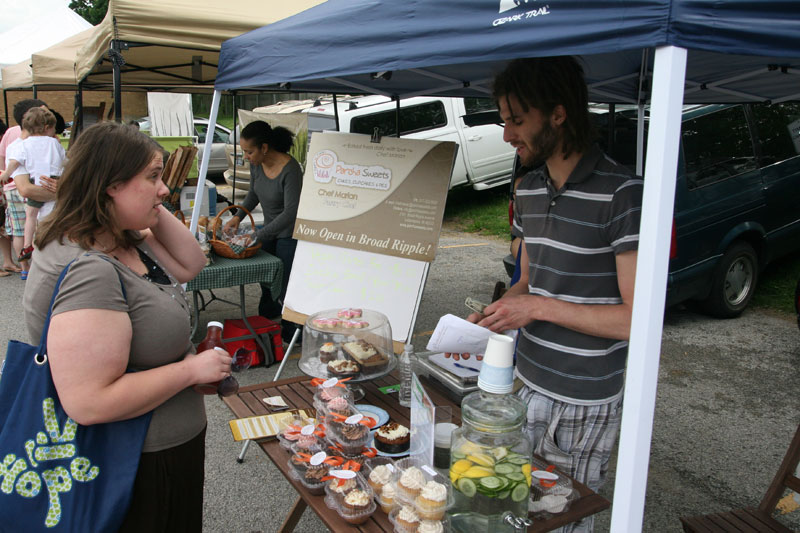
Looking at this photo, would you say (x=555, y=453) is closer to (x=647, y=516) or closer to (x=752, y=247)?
(x=647, y=516)

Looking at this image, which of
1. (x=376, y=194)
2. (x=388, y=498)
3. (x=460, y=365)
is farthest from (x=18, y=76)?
(x=388, y=498)

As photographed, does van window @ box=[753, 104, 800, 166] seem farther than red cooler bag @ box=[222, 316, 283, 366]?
Yes

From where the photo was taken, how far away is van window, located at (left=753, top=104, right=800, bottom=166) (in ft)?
17.2

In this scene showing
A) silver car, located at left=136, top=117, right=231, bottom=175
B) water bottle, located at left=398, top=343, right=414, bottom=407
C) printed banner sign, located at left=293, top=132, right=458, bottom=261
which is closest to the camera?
water bottle, located at left=398, top=343, right=414, bottom=407

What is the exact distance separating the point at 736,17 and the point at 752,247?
16.3 feet

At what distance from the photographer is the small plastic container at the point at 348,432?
168cm

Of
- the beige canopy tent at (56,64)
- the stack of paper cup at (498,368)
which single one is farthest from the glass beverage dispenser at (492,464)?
the beige canopy tent at (56,64)

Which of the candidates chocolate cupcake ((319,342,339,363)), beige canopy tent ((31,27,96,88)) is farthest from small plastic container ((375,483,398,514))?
beige canopy tent ((31,27,96,88))

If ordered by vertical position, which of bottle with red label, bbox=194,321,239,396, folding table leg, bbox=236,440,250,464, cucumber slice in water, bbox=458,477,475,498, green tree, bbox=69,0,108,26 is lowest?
folding table leg, bbox=236,440,250,464

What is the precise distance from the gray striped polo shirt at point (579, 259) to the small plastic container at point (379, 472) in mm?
574

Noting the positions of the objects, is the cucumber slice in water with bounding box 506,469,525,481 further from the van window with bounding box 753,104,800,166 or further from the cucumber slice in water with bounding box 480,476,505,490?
the van window with bounding box 753,104,800,166

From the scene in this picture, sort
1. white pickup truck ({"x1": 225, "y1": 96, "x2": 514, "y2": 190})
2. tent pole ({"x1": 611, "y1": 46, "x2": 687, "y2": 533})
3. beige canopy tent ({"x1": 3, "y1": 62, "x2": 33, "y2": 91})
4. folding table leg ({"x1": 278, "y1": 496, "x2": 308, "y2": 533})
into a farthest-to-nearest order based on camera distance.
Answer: beige canopy tent ({"x1": 3, "y1": 62, "x2": 33, "y2": 91}) → white pickup truck ({"x1": 225, "y1": 96, "x2": 514, "y2": 190}) → folding table leg ({"x1": 278, "y1": 496, "x2": 308, "y2": 533}) → tent pole ({"x1": 611, "y1": 46, "x2": 687, "y2": 533})

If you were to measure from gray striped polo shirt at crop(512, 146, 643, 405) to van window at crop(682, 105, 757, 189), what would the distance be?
356 centimetres

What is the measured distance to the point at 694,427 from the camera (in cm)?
365
